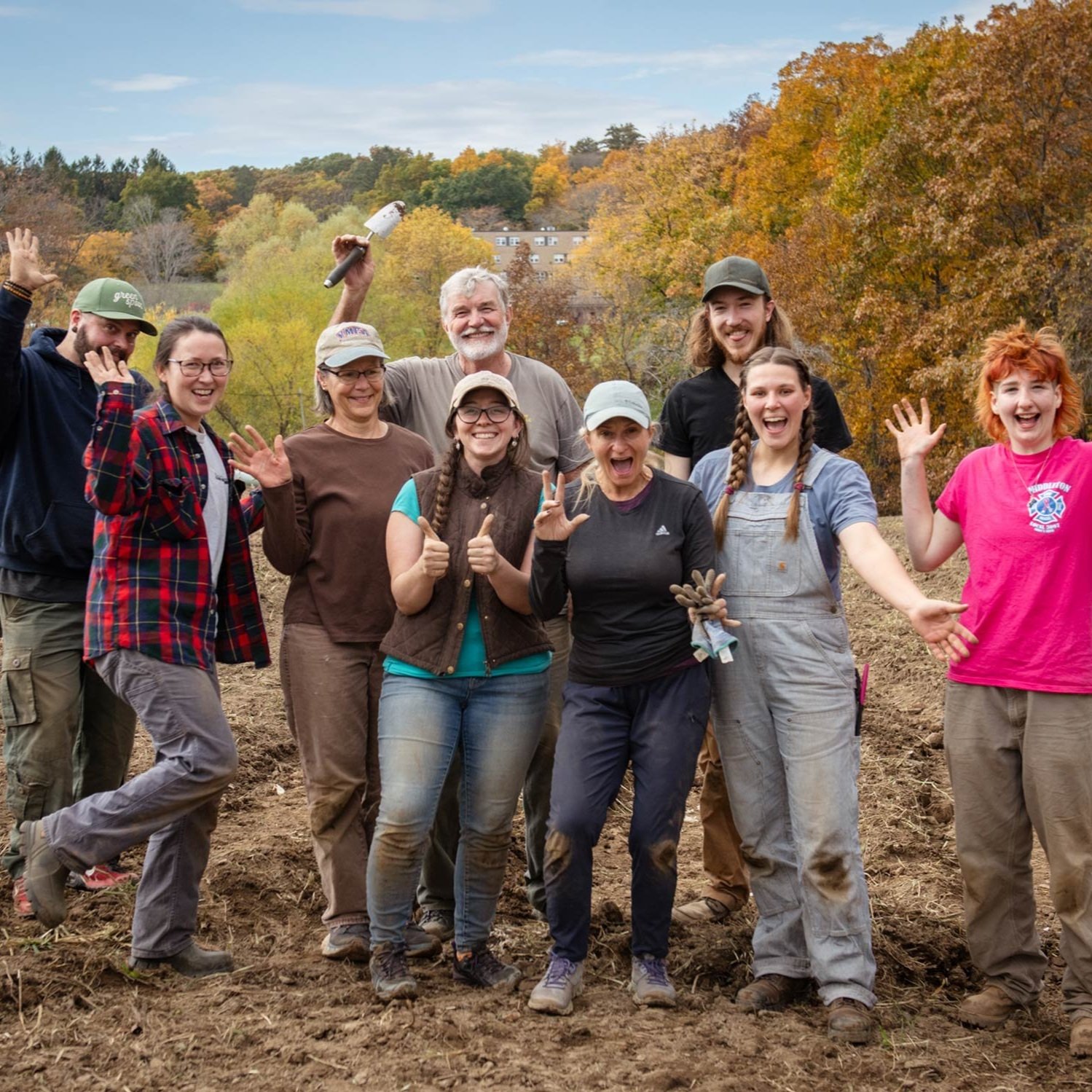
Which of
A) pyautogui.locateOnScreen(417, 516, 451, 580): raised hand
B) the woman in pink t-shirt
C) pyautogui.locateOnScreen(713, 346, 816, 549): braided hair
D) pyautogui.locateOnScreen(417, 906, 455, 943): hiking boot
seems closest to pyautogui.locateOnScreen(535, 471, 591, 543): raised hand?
pyautogui.locateOnScreen(417, 516, 451, 580): raised hand

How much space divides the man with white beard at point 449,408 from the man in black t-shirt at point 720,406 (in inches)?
17.3

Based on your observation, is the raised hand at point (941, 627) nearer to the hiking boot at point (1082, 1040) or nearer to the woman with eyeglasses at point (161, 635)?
the hiking boot at point (1082, 1040)

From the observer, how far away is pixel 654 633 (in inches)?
166

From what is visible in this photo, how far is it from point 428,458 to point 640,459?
1.05m

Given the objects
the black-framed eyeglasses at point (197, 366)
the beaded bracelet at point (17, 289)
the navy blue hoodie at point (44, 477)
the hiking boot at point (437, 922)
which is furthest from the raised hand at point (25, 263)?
the hiking boot at point (437, 922)

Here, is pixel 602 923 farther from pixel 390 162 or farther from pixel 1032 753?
pixel 390 162

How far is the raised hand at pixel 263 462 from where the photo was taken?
4445 mm

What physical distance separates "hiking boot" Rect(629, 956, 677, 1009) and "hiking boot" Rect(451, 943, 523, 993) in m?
0.43

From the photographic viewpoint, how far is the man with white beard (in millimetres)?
5023

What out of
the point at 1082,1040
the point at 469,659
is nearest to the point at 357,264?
the point at 469,659

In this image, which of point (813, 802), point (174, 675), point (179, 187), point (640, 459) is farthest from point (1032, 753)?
point (179, 187)

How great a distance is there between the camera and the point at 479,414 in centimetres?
443

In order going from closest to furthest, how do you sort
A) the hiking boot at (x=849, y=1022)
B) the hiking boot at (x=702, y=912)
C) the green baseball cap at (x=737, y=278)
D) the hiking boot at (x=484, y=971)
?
the hiking boot at (x=849, y=1022), the hiking boot at (x=484, y=971), the green baseball cap at (x=737, y=278), the hiking boot at (x=702, y=912)

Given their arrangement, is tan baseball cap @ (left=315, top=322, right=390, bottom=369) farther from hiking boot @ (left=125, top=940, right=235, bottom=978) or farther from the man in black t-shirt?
hiking boot @ (left=125, top=940, right=235, bottom=978)
